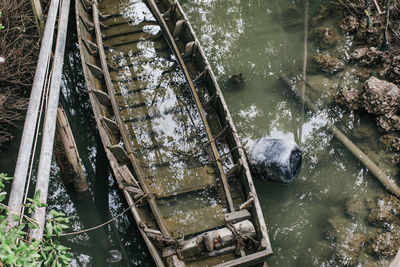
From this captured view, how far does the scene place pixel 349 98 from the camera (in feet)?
26.7

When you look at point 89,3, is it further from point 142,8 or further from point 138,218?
point 138,218

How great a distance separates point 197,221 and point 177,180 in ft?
3.04

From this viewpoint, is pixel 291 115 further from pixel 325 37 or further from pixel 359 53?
pixel 325 37

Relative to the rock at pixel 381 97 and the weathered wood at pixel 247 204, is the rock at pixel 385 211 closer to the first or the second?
the rock at pixel 381 97

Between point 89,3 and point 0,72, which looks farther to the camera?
point 89,3

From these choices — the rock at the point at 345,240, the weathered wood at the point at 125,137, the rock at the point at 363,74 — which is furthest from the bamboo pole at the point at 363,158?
the weathered wood at the point at 125,137

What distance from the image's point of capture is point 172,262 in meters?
5.15

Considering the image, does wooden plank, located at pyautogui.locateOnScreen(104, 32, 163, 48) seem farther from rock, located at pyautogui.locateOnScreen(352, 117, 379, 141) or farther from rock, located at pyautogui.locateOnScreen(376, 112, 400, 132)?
rock, located at pyautogui.locateOnScreen(376, 112, 400, 132)

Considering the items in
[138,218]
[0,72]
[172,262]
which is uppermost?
[0,72]

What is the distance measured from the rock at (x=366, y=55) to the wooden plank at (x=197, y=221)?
6.01 metres

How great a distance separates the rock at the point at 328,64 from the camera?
9.05m

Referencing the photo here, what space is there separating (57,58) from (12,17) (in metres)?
4.27

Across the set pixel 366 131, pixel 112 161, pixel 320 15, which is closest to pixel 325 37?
pixel 320 15

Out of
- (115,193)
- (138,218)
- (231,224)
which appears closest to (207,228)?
(231,224)
